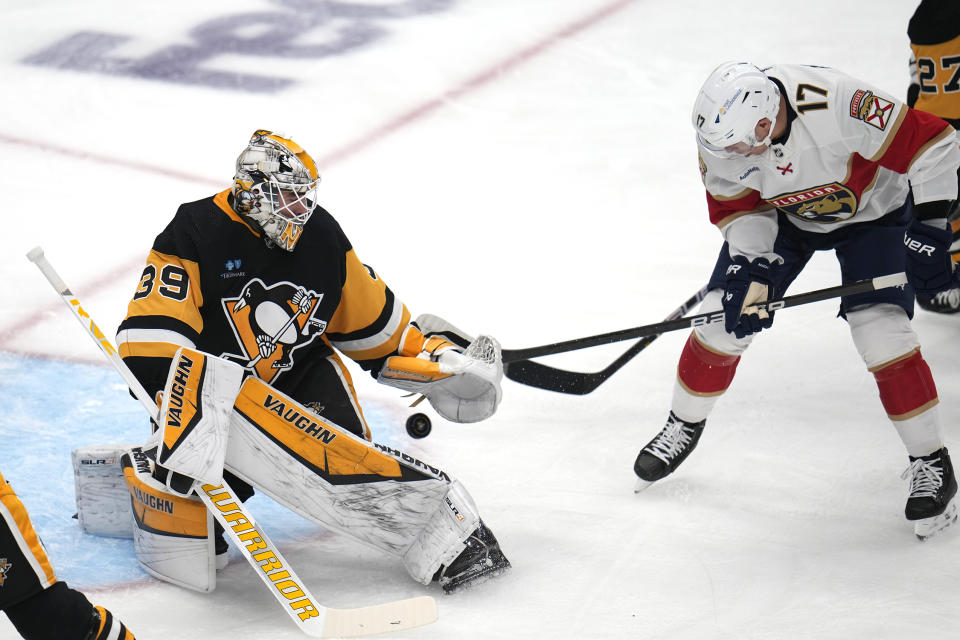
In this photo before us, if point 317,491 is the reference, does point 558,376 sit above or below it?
below

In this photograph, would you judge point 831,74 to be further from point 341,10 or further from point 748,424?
point 341,10

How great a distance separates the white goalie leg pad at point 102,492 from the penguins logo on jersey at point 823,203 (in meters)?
1.69

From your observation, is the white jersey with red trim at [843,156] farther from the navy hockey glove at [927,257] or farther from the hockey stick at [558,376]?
the hockey stick at [558,376]

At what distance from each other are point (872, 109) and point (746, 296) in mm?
525

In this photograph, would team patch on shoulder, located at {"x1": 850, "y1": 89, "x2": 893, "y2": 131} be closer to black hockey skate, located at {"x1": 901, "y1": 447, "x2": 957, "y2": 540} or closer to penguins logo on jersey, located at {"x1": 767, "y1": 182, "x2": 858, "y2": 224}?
penguins logo on jersey, located at {"x1": 767, "y1": 182, "x2": 858, "y2": 224}

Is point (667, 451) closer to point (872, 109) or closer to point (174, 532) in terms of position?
point (872, 109)

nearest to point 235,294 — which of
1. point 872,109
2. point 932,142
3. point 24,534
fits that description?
point 24,534

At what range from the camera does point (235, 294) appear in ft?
8.94

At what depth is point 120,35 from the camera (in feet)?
20.0

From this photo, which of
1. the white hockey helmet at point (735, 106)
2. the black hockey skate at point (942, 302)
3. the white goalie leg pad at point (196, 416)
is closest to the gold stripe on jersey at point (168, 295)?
the white goalie leg pad at point (196, 416)

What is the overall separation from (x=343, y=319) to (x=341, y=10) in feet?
12.9

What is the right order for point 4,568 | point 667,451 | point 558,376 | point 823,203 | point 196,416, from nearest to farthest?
1. point 4,568
2. point 196,416
3. point 823,203
4. point 667,451
5. point 558,376

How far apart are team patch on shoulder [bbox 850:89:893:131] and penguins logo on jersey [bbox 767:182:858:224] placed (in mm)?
167

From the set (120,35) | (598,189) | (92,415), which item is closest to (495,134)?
(598,189)
